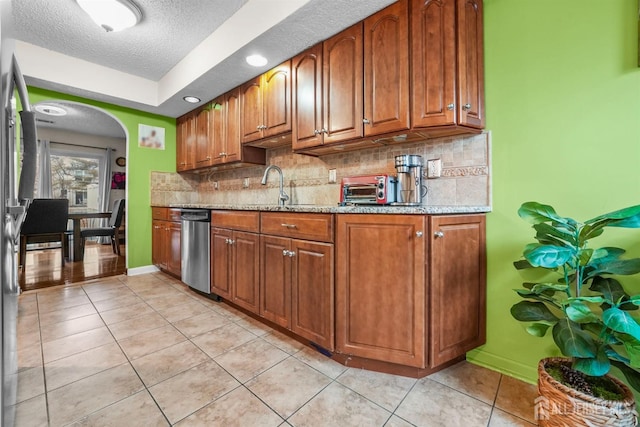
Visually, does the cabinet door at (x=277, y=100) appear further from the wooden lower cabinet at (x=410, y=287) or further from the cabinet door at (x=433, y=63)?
the wooden lower cabinet at (x=410, y=287)

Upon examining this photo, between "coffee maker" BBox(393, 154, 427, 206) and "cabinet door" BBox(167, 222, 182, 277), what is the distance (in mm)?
2409

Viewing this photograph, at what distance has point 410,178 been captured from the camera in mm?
1824

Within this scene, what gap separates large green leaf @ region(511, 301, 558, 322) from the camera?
1.22 m

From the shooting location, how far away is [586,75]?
1.35m

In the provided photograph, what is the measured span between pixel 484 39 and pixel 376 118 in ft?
2.40

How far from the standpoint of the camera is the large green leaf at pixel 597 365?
1022 millimetres

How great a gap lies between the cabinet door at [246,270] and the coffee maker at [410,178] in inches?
42.4

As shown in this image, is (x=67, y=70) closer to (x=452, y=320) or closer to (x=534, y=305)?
(x=452, y=320)

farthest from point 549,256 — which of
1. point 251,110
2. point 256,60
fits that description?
point 251,110

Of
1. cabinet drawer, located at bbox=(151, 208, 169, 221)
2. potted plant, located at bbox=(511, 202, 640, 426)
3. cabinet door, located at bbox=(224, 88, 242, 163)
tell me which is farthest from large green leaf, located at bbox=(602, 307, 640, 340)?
cabinet drawer, located at bbox=(151, 208, 169, 221)

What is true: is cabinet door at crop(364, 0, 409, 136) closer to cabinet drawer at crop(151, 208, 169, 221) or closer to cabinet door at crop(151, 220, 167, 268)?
cabinet drawer at crop(151, 208, 169, 221)

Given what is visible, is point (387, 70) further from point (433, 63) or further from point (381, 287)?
point (381, 287)

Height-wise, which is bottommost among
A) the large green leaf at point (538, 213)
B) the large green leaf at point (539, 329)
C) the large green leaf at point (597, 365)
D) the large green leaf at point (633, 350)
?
the large green leaf at point (597, 365)

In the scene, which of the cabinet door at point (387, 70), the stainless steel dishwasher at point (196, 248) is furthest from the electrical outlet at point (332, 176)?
the stainless steel dishwasher at point (196, 248)
